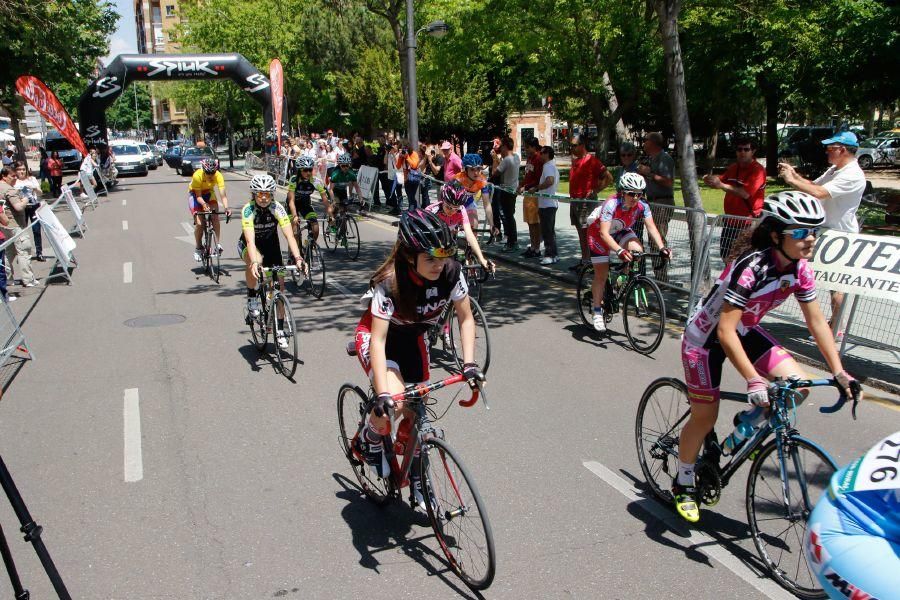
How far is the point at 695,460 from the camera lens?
4359 millimetres

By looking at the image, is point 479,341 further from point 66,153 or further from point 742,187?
point 66,153

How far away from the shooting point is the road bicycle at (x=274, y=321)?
7736 mm

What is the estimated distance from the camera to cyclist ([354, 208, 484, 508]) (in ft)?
12.8

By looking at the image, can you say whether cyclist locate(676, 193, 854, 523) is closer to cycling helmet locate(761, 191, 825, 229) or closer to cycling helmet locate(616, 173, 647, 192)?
cycling helmet locate(761, 191, 825, 229)

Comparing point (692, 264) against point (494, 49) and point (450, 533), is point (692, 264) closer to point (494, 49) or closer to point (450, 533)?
point (450, 533)

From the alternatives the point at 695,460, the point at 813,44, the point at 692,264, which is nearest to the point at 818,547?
the point at 695,460

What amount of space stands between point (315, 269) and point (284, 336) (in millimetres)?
3906

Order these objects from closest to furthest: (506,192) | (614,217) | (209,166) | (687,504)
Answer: (687,504), (614,217), (209,166), (506,192)

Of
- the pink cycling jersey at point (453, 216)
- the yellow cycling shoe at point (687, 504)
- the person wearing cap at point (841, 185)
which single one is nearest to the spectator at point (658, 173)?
the person wearing cap at point (841, 185)

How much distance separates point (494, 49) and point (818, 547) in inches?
959

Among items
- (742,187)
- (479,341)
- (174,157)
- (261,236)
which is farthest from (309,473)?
(174,157)

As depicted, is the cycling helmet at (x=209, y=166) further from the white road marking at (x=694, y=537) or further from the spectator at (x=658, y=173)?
the white road marking at (x=694, y=537)

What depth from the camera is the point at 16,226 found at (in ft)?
43.0

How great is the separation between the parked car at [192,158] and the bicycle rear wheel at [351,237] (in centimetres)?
2593
